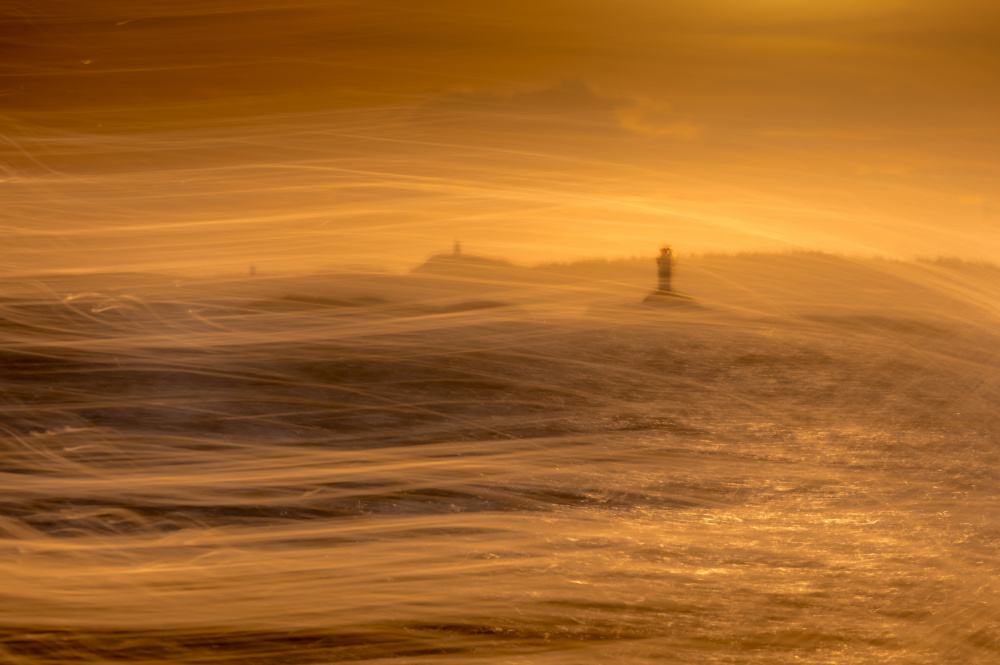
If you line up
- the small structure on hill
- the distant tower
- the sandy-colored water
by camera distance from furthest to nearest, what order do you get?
the small structure on hill
the distant tower
the sandy-colored water

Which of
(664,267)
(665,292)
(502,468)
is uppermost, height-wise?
(664,267)

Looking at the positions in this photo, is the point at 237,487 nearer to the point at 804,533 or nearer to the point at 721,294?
the point at 804,533

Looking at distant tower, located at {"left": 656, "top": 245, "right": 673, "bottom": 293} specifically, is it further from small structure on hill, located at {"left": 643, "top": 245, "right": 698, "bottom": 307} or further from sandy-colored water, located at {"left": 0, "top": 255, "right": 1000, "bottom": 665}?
sandy-colored water, located at {"left": 0, "top": 255, "right": 1000, "bottom": 665}

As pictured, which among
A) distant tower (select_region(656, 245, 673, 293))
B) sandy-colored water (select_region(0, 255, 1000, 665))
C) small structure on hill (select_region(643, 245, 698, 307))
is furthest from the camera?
small structure on hill (select_region(643, 245, 698, 307))

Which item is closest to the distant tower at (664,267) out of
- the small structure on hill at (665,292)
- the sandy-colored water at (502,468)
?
the small structure on hill at (665,292)

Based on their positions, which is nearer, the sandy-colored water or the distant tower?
the sandy-colored water

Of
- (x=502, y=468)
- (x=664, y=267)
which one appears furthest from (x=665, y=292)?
(x=502, y=468)

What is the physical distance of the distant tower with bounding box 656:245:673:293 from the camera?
5168 mm

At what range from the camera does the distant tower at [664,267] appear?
17.0 ft

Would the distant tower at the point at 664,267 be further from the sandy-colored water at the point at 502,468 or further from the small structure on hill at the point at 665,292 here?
the sandy-colored water at the point at 502,468

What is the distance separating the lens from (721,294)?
554 centimetres

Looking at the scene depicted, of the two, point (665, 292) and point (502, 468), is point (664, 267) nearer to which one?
point (665, 292)

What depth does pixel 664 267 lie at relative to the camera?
5297 millimetres

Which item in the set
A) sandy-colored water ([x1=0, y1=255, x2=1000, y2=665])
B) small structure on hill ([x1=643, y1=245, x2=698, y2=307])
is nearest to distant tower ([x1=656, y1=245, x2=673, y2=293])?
small structure on hill ([x1=643, y1=245, x2=698, y2=307])
